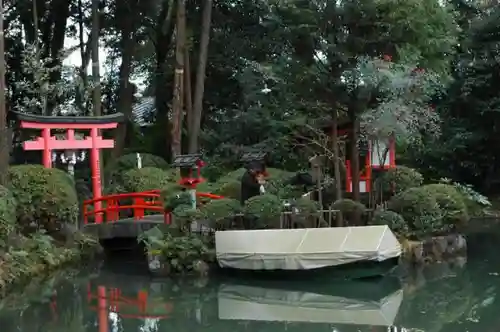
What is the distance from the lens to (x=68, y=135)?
15.3m

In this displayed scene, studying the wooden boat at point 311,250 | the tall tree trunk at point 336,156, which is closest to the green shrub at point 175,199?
the wooden boat at point 311,250

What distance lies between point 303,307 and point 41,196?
5948mm

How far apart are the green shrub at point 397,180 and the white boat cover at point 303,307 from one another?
15.4ft

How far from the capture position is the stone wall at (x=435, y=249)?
12.1 m

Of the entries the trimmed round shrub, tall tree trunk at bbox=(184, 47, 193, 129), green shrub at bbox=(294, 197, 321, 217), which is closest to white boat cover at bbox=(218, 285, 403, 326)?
green shrub at bbox=(294, 197, 321, 217)

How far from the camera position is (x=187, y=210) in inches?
481

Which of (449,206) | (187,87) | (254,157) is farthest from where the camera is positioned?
(187,87)

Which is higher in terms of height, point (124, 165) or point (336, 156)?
point (124, 165)

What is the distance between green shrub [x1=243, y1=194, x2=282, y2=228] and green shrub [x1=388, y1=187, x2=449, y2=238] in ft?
7.97

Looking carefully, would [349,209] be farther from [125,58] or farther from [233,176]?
[125,58]

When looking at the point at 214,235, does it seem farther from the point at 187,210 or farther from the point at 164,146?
the point at 164,146

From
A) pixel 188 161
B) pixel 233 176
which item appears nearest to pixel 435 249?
pixel 188 161

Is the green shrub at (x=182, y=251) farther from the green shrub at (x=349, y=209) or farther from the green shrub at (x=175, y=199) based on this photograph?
the green shrub at (x=349, y=209)

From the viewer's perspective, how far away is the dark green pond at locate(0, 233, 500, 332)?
864 centimetres
